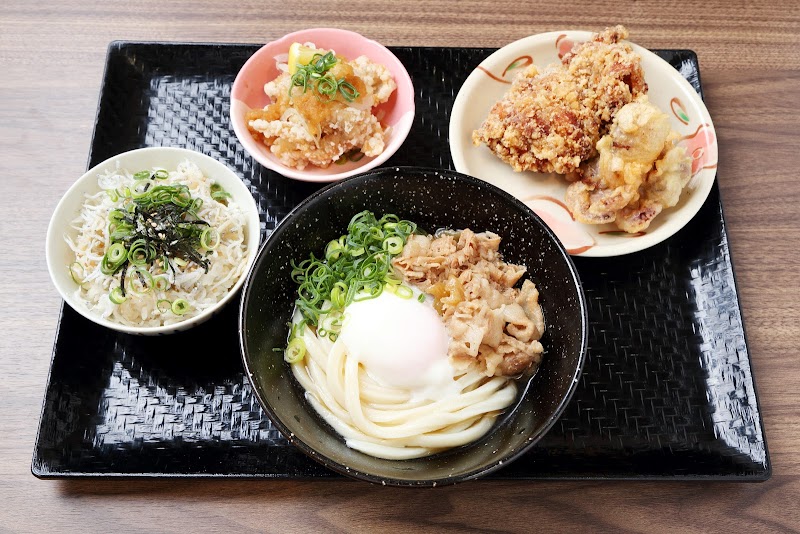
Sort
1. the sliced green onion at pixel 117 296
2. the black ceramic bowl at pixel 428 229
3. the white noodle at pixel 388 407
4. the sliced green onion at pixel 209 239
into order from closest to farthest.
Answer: the black ceramic bowl at pixel 428 229
the white noodle at pixel 388 407
the sliced green onion at pixel 117 296
the sliced green onion at pixel 209 239

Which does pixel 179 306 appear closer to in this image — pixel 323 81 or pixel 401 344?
pixel 401 344

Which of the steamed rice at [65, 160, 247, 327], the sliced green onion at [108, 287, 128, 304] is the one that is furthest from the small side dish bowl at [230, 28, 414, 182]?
the sliced green onion at [108, 287, 128, 304]

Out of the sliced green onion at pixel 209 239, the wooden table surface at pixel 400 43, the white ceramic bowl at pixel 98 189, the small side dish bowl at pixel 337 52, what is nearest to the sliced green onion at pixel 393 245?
the small side dish bowl at pixel 337 52

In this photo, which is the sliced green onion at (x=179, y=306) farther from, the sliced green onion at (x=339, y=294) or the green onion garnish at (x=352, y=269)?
the sliced green onion at (x=339, y=294)

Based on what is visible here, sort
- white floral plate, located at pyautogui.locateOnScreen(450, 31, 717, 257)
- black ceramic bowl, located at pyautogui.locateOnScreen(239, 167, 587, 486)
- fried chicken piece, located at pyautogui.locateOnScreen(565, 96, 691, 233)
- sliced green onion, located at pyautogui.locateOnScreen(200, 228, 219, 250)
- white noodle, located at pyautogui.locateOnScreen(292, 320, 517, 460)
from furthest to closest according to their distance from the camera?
white floral plate, located at pyautogui.locateOnScreen(450, 31, 717, 257)
fried chicken piece, located at pyautogui.locateOnScreen(565, 96, 691, 233)
sliced green onion, located at pyautogui.locateOnScreen(200, 228, 219, 250)
white noodle, located at pyautogui.locateOnScreen(292, 320, 517, 460)
black ceramic bowl, located at pyautogui.locateOnScreen(239, 167, 587, 486)

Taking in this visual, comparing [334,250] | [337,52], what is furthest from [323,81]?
[334,250]

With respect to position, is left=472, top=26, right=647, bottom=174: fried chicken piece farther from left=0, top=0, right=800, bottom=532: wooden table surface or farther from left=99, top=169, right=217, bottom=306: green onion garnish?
left=99, top=169, right=217, bottom=306: green onion garnish
